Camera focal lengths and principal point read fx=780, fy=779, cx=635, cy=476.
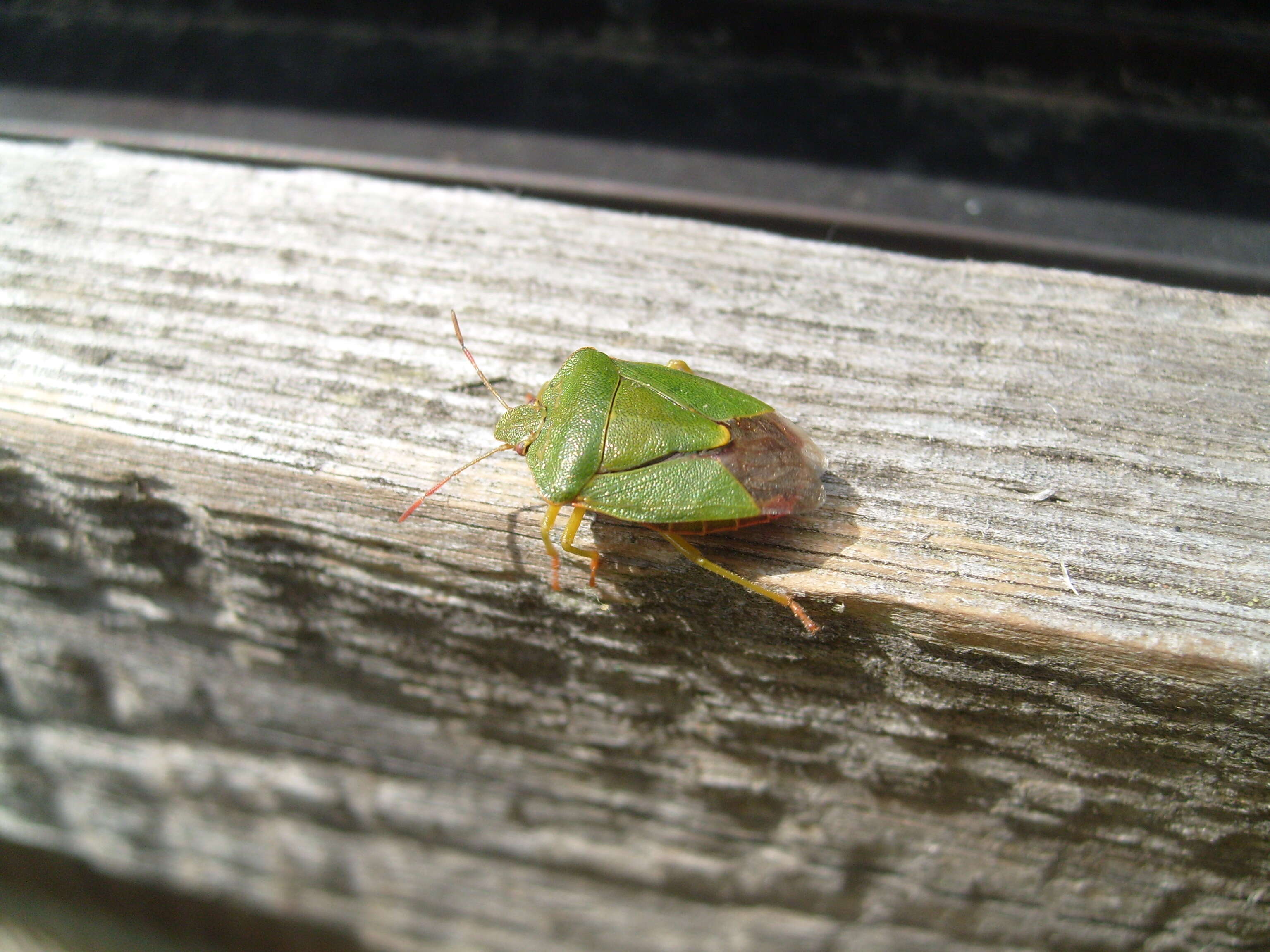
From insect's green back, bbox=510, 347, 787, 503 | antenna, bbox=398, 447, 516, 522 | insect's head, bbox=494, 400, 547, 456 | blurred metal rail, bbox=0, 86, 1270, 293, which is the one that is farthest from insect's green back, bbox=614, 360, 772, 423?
blurred metal rail, bbox=0, 86, 1270, 293

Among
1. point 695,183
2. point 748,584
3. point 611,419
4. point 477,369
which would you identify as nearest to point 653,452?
point 611,419

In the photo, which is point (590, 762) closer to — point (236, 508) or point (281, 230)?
point (236, 508)

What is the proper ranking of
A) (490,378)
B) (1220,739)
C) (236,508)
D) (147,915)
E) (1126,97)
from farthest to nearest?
1. (147,915)
2. (1126,97)
3. (490,378)
4. (236,508)
5. (1220,739)

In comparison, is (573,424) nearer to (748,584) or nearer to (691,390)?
(691,390)

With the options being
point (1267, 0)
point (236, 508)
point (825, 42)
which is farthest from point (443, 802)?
point (1267, 0)

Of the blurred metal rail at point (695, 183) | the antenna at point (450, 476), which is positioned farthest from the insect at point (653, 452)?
the blurred metal rail at point (695, 183)

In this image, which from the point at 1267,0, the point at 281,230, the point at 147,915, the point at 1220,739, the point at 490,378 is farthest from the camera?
the point at 147,915

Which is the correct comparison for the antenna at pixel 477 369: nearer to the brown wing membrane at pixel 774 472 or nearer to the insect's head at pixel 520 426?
the insect's head at pixel 520 426
